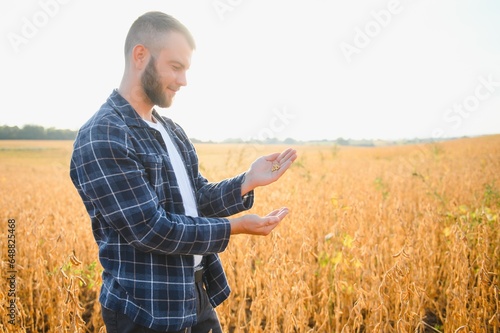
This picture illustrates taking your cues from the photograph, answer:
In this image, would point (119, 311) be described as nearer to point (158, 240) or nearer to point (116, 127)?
point (158, 240)

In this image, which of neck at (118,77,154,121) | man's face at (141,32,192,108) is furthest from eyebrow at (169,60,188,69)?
neck at (118,77,154,121)

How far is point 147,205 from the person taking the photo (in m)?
1.14

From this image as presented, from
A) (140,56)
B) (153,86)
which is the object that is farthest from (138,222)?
(140,56)

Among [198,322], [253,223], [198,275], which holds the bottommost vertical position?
[198,322]

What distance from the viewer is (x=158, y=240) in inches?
44.9

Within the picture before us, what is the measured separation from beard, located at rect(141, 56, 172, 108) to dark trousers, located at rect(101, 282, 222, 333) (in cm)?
74

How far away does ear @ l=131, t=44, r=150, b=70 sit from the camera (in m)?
1.31

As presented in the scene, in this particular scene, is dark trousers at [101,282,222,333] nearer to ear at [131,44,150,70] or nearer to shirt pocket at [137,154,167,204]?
shirt pocket at [137,154,167,204]

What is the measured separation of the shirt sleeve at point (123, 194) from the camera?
3.70 ft

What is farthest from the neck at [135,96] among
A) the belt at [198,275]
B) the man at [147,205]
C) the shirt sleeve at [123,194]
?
the belt at [198,275]

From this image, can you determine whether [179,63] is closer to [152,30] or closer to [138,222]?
[152,30]

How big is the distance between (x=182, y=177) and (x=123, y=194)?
346mm

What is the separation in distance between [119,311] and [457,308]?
1.86 m

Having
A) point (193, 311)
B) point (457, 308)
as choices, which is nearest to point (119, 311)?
point (193, 311)
